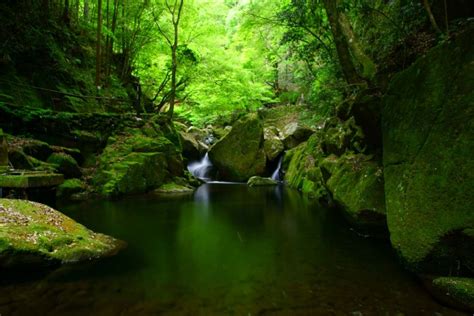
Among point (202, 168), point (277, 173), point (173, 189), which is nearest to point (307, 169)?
point (277, 173)

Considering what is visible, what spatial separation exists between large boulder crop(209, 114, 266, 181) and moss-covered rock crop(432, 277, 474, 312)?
1488cm

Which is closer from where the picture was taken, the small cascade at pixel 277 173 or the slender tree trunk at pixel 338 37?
the slender tree trunk at pixel 338 37

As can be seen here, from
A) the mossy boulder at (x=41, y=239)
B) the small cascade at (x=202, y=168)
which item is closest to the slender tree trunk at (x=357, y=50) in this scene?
the mossy boulder at (x=41, y=239)

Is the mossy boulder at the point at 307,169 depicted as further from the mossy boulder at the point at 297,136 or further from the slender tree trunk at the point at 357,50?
the slender tree trunk at the point at 357,50

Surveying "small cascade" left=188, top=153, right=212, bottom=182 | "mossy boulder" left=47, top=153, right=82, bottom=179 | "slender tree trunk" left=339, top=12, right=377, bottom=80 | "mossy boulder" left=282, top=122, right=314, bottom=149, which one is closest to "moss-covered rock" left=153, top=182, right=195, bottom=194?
"mossy boulder" left=47, top=153, right=82, bottom=179

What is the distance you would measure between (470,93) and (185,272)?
4.40 meters

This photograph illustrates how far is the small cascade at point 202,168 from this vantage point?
20.2m

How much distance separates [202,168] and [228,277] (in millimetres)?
16585

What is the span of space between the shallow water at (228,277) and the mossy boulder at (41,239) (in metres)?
0.26

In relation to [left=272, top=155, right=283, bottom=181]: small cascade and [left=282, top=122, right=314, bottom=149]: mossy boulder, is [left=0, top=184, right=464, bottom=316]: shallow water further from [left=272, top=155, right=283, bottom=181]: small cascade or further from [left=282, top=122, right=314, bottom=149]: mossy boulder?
[left=282, top=122, right=314, bottom=149]: mossy boulder

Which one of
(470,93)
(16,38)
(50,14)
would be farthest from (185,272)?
(50,14)

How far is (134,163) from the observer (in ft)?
37.2

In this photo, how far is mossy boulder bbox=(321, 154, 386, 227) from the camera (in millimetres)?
5973

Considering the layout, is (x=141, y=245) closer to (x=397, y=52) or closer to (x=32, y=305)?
(x=32, y=305)
